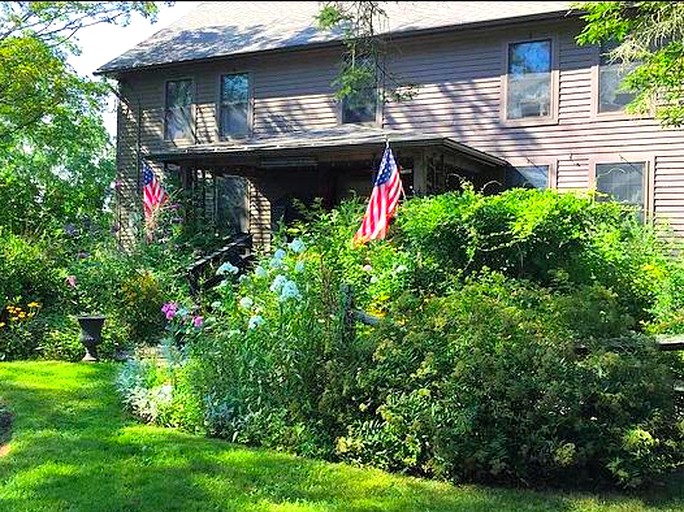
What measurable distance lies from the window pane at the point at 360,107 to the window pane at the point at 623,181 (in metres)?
4.94

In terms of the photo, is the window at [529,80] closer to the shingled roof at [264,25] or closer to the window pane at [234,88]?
the shingled roof at [264,25]

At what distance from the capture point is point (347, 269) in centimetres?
848

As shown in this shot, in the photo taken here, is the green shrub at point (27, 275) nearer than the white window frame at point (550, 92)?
Yes

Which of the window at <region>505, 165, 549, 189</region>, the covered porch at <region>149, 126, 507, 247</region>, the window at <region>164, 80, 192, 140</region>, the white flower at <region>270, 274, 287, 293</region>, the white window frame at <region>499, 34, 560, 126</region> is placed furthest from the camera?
the window at <region>164, 80, 192, 140</region>

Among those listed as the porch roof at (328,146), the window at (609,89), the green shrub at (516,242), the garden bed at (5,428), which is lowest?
the garden bed at (5,428)

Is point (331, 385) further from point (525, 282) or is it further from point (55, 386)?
point (55, 386)

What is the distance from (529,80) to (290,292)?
995 centimetres

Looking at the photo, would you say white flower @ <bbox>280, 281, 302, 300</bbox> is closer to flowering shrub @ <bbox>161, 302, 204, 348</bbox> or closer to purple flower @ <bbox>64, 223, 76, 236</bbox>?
flowering shrub @ <bbox>161, 302, 204, 348</bbox>

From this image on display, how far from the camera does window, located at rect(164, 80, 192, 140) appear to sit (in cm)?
1820

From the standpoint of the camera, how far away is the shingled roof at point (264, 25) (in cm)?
1447

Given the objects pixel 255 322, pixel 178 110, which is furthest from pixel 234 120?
pixel 255 322

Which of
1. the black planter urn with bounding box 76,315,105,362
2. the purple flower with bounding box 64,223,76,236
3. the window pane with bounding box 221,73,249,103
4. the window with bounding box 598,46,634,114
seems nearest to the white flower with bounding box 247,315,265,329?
the black planter urn with bounding box 76,315,105,362

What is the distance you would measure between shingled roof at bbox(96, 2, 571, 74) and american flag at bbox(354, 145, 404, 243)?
4.45 meters

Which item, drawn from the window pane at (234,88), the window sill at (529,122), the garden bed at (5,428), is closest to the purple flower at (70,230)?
the window pane at (234,88)
